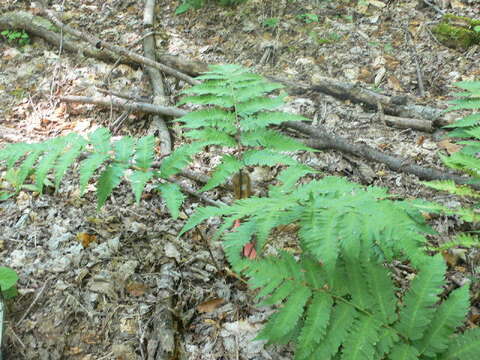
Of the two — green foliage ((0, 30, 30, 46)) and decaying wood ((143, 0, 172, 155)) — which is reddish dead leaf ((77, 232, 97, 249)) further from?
green foliage ((0, 30, 30, 46))

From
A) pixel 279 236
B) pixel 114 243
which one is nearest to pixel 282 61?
pixel 279 236

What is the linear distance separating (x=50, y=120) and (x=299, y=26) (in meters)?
3.17

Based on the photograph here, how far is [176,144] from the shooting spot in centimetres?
396

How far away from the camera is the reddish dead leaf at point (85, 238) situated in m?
2.97

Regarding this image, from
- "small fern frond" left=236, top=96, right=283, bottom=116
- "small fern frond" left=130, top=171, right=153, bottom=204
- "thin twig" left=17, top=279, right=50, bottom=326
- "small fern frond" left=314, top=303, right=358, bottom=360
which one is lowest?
"thin twig" left=17, top=279, right=50, bottom=326

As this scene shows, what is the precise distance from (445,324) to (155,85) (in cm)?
368

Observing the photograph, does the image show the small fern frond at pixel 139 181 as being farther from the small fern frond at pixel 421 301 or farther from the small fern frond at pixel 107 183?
the small fern frond at pixel 421 301

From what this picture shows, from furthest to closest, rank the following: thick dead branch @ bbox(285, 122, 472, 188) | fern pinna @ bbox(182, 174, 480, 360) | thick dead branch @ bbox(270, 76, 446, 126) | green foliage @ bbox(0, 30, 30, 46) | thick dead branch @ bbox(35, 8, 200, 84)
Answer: green foliage @ bbox(0, 30, 30, 46) < thick dead branch @ bbox(35, 8, 200, 84) < thick dead branch @ bbox(270, 76, 446, 126) < thick dead branch @ bbox(285, 122, 472, 188) < fern pinna @ bbox(182, 174, 480, 360)

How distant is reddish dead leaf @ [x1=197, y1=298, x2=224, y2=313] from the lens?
103 inches

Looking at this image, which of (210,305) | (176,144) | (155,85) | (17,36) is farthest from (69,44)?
(210,305)

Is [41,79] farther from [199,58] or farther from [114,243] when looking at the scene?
[114,243]

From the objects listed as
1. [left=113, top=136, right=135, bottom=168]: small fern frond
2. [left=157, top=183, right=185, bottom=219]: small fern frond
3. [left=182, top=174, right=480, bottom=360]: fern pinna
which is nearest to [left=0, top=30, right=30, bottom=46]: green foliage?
[left=113, top=136, right=135, bottom=168]: small fern frond

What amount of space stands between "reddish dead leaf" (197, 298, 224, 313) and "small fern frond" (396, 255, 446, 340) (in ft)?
3.84

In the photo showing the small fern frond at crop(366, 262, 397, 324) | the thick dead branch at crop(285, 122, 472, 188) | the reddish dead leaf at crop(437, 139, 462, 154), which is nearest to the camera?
the small fern frond at crop(366, 262, 397, 324)
